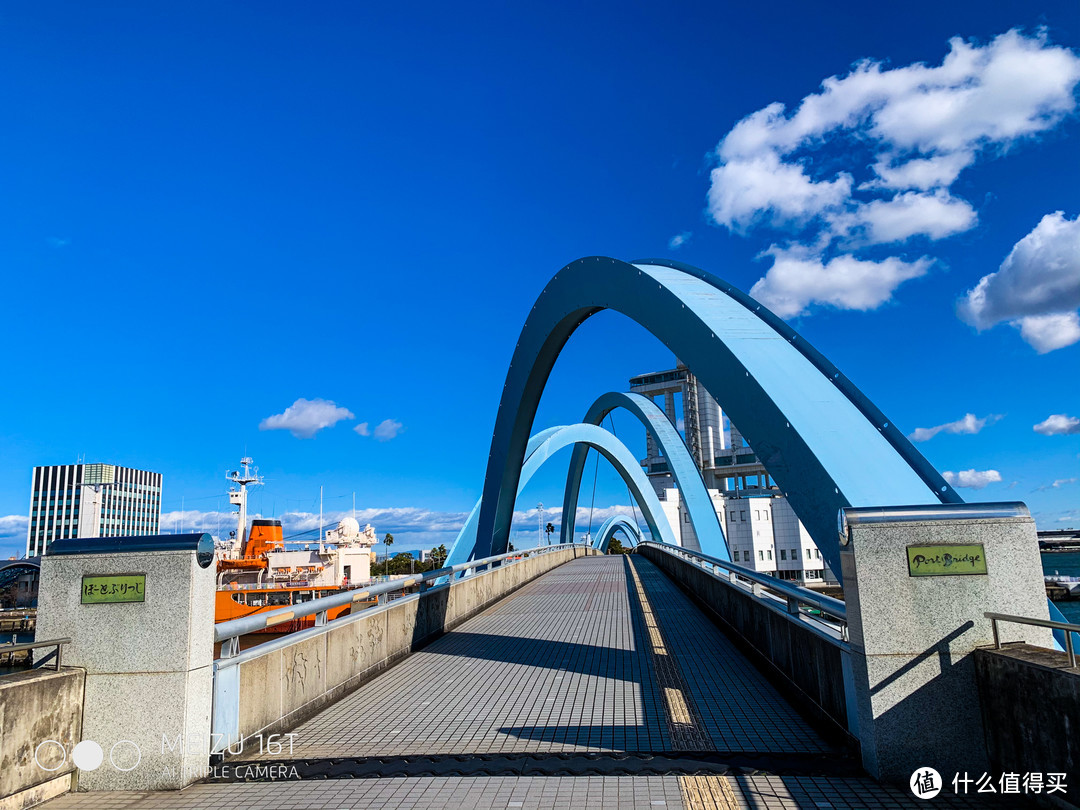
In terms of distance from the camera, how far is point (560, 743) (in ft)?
14.0

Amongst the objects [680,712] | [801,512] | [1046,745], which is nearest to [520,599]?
[801,512]

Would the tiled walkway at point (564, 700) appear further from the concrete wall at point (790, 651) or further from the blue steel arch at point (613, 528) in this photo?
the blue steel arch at point (613, 528)

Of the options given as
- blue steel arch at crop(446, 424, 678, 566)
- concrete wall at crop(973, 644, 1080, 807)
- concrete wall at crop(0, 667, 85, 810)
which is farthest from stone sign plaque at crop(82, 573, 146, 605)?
blue steel arch at crop(446, 424, 678, 566)

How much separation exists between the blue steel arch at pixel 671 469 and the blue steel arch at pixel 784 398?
14.4 meters

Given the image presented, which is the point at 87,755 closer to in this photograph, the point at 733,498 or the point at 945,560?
the point at 945,560

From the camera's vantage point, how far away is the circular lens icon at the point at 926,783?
3.37 metres

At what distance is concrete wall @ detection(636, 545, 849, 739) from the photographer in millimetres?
4348

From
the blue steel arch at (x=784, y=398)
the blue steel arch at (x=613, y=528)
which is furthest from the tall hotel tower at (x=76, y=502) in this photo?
the blue steel arch at (x=784, y=398)

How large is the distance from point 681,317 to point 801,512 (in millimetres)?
4198

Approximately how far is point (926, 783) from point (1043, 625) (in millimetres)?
1011

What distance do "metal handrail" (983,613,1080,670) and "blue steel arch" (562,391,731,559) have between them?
21.4m

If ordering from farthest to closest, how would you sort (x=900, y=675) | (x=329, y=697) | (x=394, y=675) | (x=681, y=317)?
1. (x=681, y=317)
2. (x=394, y=675)
3. (x=329, y=697)
4. (x=900, y=675)

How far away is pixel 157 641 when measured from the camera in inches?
152

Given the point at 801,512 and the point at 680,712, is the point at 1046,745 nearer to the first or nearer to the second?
the point at 680,712
